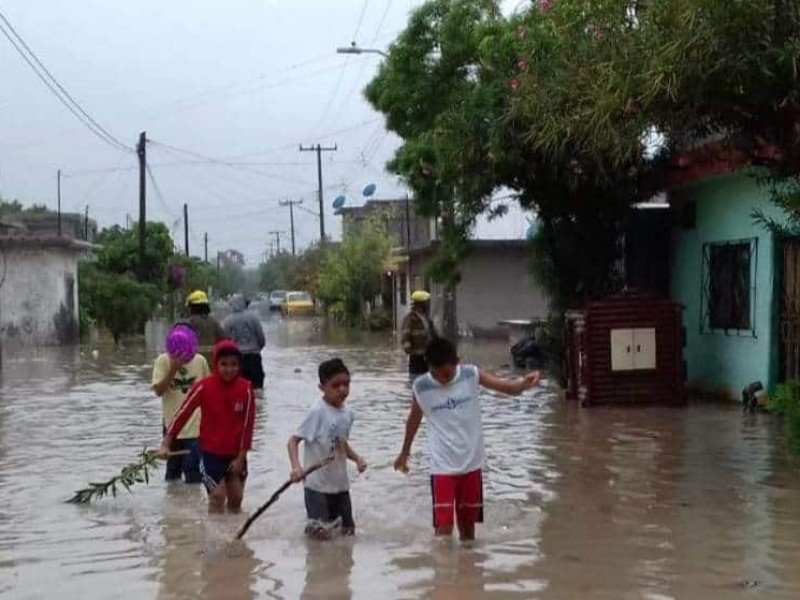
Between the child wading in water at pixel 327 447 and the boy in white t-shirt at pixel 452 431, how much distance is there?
0.49 meters

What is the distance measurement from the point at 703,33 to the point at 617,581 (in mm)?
3918

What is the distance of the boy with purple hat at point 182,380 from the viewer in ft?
31.4

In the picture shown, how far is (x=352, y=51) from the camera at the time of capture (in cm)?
2753

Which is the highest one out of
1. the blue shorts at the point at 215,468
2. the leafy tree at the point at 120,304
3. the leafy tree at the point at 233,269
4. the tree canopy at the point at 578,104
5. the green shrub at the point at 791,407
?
the leafy tree at the point at 233,269

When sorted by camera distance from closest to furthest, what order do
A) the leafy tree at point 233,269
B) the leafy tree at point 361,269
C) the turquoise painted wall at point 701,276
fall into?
the turquoise painted wall at point 701,276
the leafy tree at point 361,269
the leafy tree at point 233,269

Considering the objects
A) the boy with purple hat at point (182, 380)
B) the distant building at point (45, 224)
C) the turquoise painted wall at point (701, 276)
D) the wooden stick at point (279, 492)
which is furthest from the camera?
the distant building at point (45, 224)

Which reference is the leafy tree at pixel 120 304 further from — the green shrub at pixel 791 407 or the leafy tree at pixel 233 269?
the leafy tree at pixel 233 269

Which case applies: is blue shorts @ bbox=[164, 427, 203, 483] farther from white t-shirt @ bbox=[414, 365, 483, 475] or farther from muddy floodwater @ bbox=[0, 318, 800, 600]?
white t-shirt @ bbox=[414, 365, 483, 475]

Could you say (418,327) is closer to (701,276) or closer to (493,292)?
(701,276)

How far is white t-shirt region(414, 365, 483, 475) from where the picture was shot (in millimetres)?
7297

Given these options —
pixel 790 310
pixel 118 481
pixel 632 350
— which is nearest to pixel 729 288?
pixel 632 350

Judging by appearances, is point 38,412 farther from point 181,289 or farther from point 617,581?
point 181,289

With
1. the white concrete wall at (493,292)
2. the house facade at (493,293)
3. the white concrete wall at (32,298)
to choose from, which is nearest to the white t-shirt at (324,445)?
the house facade at (493,293)

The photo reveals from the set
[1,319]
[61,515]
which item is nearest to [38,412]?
[61,515]
